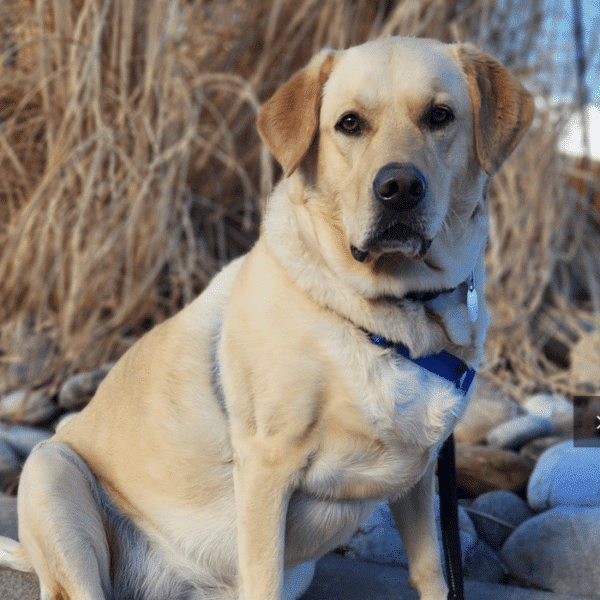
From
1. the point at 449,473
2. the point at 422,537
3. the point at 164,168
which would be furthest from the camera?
the point at 164,168

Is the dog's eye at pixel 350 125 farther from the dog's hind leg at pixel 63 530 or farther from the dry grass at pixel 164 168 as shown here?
the dry grass at pixel 164 168

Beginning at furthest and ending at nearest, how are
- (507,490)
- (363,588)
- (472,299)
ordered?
(507,490) < (363,588) < (472,299)

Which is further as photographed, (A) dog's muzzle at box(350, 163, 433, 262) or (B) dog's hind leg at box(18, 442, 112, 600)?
(B) dog's hind leg at box(18, 442, 112, 600)

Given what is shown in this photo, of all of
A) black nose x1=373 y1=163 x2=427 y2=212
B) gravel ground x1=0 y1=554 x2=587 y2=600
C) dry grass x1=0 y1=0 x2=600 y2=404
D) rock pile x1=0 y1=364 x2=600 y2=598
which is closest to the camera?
black nose x1=373 y1=163 x2=427 y2=212

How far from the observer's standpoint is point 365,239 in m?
1.71

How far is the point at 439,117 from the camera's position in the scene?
183 cm

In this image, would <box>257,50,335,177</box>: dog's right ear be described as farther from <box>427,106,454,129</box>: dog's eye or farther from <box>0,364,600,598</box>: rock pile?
<box>0,364,600,598</box>: rock pile

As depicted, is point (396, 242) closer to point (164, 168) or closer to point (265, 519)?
point (265, 519)

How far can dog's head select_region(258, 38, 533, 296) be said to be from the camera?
1.71m

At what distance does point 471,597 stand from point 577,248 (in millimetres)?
3433

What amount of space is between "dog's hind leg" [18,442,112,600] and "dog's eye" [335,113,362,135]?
1172 mm

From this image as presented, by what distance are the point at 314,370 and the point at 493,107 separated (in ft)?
2.74

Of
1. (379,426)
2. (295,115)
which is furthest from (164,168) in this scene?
(379,426)

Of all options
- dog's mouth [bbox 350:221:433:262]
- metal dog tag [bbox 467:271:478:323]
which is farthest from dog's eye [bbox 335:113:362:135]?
metal dog tag [bbox 467:271:478:323]
